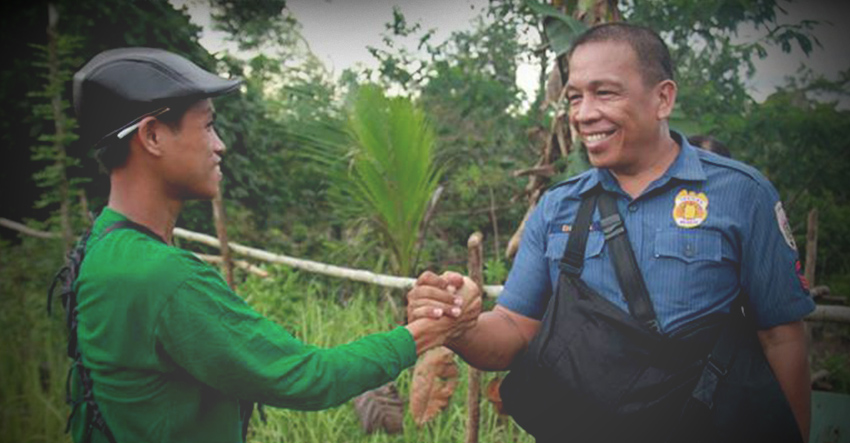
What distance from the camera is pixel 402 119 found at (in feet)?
12.4

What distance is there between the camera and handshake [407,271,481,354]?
Result: 1.85 metres

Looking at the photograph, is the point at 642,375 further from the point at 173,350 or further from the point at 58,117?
the point at 58,117

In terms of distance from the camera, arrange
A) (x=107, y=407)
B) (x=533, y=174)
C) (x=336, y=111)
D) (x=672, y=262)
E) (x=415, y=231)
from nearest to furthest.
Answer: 1. (x=107, y=407)
2. (x=672, y=262)
3. (x=533, y=174)
4. (x=415, y=231)
5. (x=336, y=111)

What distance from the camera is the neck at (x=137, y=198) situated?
4.82ft

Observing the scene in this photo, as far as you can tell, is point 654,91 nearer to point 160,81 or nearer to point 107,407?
point 160,81

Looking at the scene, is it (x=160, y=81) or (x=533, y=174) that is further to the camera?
(x=533, y=174)

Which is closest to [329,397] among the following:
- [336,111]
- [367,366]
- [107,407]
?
[367,366]

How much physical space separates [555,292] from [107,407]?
113 centimetres

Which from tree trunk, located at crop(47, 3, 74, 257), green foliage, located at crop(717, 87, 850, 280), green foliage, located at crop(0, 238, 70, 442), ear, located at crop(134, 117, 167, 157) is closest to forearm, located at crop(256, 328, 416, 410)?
ear, located at crop(134, 117, 167, 157)

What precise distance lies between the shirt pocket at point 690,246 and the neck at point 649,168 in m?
0.18

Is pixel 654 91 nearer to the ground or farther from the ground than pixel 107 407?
farther from the ground

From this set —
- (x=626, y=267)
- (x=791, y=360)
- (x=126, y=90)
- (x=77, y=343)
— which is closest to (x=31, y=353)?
(x=77, y=343)

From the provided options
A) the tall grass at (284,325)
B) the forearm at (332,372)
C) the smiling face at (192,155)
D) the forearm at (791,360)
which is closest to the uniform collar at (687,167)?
the forearm at (791,360)

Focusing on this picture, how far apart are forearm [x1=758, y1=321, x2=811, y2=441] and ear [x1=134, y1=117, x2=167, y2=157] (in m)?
1.55
